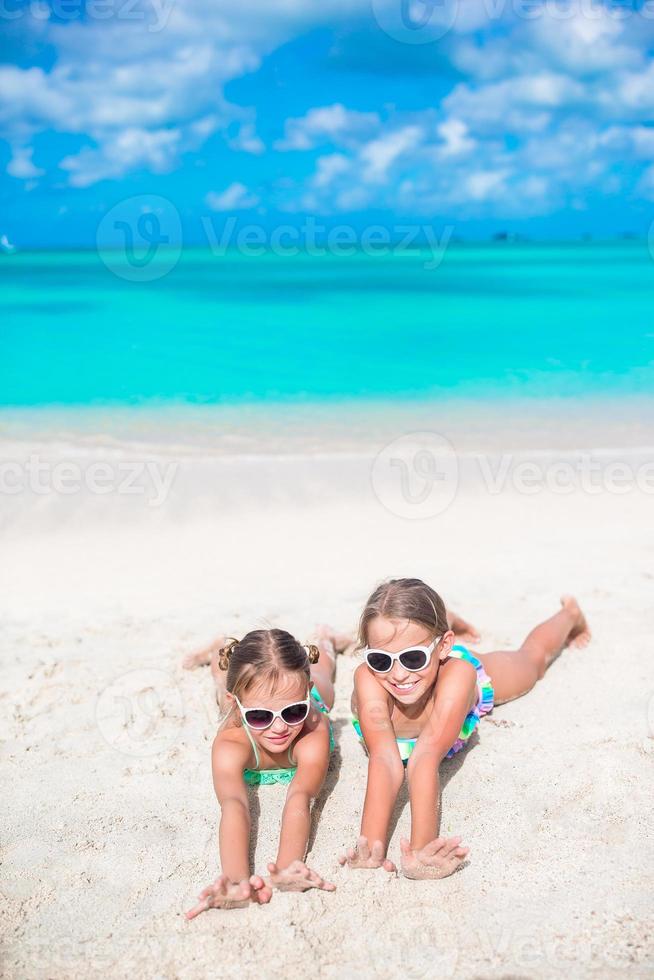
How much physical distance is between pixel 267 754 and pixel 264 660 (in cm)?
53

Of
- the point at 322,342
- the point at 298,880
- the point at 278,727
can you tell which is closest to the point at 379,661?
the point at 278,727

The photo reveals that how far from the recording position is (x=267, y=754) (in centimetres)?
368

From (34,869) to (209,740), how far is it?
1063mm

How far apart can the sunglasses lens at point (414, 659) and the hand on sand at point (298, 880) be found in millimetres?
888

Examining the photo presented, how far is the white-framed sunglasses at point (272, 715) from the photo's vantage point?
3.39 meters

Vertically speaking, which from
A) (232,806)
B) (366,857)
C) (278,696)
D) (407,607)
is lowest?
(366,857)

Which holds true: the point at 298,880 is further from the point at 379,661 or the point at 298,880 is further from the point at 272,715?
the point at 379,661

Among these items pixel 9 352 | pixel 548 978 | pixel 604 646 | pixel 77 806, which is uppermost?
pixel 9 352

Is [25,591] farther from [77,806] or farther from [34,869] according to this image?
[34,869]

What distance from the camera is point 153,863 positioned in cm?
320

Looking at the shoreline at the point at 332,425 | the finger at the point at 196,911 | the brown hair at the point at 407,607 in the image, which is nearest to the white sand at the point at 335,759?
the finger at the point at 196,911

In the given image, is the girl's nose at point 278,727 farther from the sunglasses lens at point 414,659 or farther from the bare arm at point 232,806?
the sunglasses lens at point 414,659

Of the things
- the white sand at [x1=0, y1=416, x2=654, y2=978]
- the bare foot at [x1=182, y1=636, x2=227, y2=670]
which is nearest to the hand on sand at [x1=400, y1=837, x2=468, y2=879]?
the white sand at [x1=0, y1=416, x2=654, y2=978]

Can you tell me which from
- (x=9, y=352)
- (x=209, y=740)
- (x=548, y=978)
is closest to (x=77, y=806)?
(x=209, y=740)
